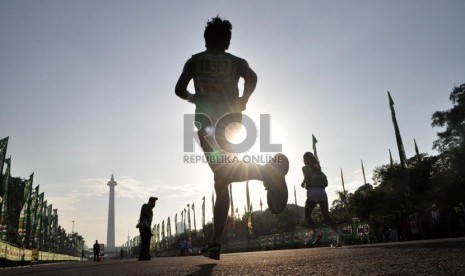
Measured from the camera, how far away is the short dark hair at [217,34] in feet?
13.9

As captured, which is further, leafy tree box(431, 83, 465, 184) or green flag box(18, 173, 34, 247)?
leafy tree box(431, 83, 465, 184)

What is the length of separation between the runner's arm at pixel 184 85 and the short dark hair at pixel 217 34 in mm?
380

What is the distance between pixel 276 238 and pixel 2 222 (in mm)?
19691

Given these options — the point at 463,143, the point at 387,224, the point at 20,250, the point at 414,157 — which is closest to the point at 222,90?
the point at 387,224

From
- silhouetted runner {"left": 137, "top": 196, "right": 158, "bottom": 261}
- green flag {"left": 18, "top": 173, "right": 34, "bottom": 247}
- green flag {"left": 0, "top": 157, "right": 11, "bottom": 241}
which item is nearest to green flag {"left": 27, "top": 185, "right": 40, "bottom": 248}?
green flag {"left": 18, "top": 173, "right": 34, "bottom": 247}

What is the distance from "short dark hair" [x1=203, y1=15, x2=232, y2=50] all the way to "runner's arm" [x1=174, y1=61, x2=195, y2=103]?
1.25ft

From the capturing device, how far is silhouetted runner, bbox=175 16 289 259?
379 cm

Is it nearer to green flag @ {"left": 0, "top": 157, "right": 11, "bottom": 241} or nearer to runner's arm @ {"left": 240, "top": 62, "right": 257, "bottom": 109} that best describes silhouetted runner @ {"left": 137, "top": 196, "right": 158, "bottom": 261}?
runner's arm @ {"left": 240, "top": 62, "right": 257, "bottom": 109}

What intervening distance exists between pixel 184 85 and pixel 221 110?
1.72 ft

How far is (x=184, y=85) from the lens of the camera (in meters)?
4.11

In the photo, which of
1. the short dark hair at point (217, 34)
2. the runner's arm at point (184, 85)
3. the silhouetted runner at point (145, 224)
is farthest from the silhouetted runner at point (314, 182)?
the runner's arm at point (184, 85)

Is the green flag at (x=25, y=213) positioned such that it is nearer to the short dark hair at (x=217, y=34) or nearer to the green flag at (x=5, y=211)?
the green flag at (x=5, y=211)

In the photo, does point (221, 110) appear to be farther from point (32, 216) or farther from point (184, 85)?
point (32, 216)

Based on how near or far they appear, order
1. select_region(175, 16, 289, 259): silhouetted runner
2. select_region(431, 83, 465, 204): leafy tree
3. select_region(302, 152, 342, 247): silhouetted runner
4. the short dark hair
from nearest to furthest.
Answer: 1. select_region(175, 16, 289, 259): silhouetted runner
2. the short dark hair
3. select_region(302, 152, 342, 247): silhouetted runner
4. select_region(431, 83, 465, 204): leafy tree
